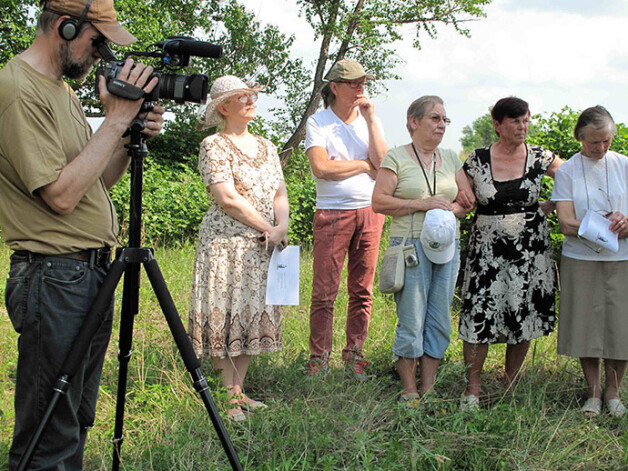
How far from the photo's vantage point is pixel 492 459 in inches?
120

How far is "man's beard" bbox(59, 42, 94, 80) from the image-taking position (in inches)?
86.0

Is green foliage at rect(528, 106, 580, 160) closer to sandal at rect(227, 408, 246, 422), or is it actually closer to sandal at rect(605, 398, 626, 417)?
sandal at rect(605, 398, 626, 417)

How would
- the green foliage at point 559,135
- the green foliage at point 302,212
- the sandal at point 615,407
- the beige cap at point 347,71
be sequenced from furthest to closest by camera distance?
the green foliage at point 302,212, the green foliage at point 559,135, the beige cap at point 347,71, the sandal at point 615,407

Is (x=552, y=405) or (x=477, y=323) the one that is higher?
(x=477, y=323)

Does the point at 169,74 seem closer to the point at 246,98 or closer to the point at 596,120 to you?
the point at 246,98

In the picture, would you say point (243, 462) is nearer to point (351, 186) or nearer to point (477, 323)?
point (477, 323)

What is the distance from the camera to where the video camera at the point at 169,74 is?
2.18m

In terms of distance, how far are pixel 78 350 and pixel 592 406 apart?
321cm

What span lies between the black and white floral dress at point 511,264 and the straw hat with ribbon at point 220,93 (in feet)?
5.23

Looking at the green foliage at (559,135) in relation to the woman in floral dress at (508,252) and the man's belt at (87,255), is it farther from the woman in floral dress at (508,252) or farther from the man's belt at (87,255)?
the man's belt at (87,255)

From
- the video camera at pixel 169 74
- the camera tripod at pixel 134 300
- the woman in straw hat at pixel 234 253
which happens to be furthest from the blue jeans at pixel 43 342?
the woman in straw hat at pixel 234 253

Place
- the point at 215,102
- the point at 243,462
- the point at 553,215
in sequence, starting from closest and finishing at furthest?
the point at 243,462 < the point at 215,102 < the point at 553,215

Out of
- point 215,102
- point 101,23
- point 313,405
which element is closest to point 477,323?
point 313,405

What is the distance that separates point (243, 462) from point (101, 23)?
208 cm
